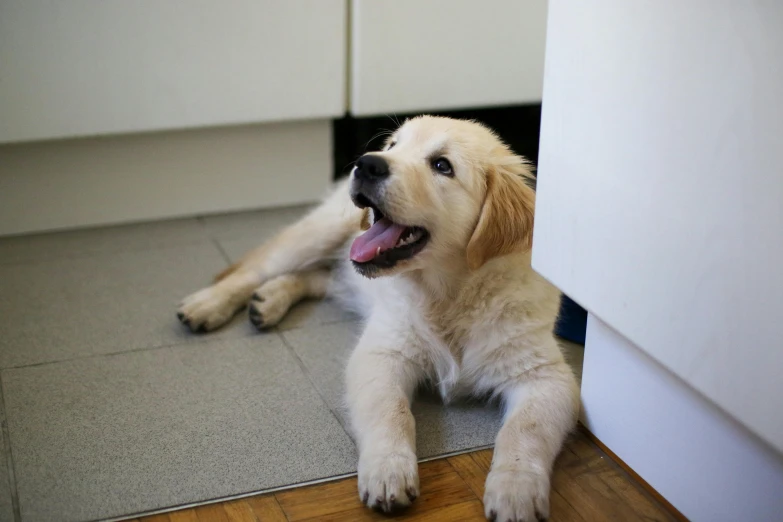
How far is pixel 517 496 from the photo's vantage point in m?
1.36

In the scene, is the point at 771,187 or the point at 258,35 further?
the point at 258,35

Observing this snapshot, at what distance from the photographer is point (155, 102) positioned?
2.48 metres

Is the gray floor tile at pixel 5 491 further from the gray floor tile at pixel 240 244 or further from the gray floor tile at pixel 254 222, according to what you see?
the gray floor tile at pixel 254 222

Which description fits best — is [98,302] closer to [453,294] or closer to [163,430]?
[163,430]

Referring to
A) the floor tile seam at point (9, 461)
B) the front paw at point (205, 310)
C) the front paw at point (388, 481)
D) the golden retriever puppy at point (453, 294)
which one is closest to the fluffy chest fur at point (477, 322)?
the golden retriever puppy at point (453, 294)

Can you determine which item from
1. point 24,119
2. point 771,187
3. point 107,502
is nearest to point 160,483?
point 107,502

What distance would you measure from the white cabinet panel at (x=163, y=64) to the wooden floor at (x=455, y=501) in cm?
145

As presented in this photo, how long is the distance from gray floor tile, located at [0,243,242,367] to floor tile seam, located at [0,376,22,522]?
20cm

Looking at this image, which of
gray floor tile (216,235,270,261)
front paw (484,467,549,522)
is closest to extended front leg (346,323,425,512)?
front paw (484,467,549,522)

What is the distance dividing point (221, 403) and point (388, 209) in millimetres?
555

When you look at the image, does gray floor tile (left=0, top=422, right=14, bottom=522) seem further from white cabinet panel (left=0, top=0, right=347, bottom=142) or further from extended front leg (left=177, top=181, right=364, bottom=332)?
white cabinet panel (left=0, top=0, right=347, bottom=142)

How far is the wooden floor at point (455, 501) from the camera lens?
1.40 meters

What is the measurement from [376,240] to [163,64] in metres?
1.15

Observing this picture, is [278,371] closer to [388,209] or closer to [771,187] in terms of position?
[388,209]
